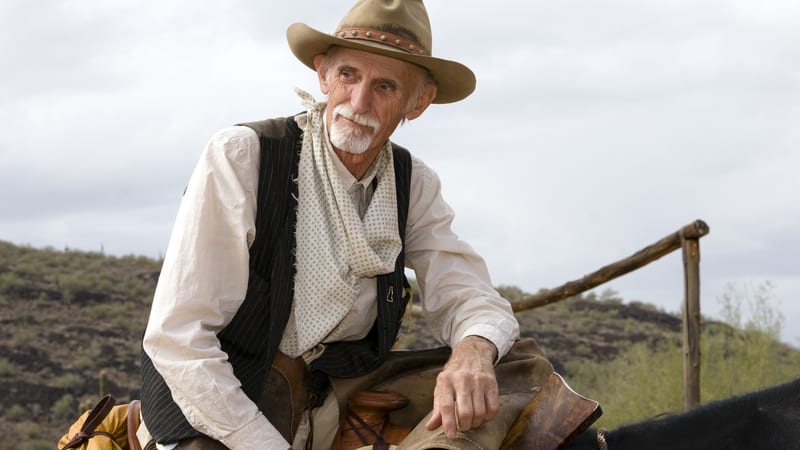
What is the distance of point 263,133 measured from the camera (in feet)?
10.7

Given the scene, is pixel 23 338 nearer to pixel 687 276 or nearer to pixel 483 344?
pixel 687 276

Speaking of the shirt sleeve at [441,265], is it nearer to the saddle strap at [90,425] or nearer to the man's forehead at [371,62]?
the man's forehead at [371,62]

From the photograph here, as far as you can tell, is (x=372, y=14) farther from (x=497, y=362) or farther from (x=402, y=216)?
(x=497, y=362)

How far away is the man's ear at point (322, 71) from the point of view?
139 inches

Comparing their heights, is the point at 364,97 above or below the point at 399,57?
below

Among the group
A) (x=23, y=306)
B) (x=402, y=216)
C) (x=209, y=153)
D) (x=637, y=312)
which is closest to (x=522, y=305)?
(x=402, y=216)

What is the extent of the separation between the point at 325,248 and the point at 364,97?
473 mm

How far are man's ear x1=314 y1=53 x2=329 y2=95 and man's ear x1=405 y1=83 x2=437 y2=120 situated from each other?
0.94 feet

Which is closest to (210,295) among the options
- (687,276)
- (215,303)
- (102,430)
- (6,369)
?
(215,303)

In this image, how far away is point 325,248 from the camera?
3275 millimetres

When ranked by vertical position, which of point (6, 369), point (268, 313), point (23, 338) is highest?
point (268, 313)

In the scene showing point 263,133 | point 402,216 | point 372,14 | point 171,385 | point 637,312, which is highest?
point 372,14

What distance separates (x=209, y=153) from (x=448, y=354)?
3.23 ft

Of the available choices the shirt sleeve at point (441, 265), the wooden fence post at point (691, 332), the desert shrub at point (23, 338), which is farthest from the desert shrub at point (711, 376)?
the desert shrub at point (23, 338)
